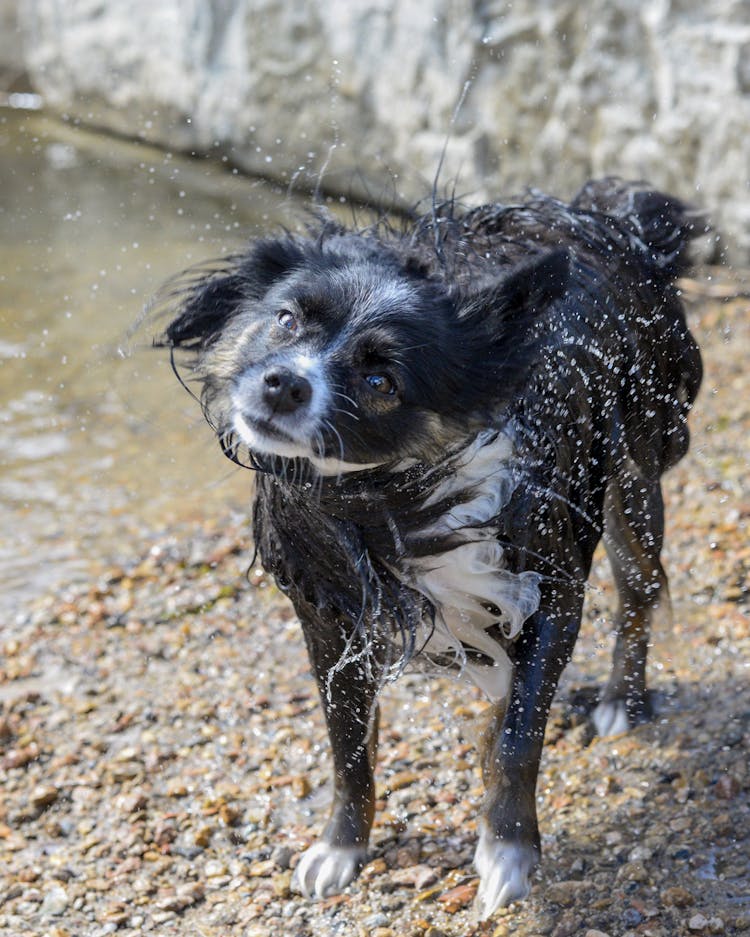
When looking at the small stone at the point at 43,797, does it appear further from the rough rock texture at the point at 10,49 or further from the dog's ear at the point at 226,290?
the rough rock texture at the point at 10,49

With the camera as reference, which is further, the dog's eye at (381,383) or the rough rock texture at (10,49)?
the rough rock texture at (10,49)

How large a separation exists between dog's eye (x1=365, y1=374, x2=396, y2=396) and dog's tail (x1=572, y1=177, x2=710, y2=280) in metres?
1.32

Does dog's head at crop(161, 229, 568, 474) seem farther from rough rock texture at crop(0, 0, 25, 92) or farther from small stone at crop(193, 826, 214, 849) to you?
rough rock texture at crop(0, 0, 25, 92)

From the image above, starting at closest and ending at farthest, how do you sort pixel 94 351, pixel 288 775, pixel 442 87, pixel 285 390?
pixel 285 390 < pixel 288 775 < pixel 94 351 < pixel 442 87

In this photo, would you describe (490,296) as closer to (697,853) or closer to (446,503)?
(446,503)

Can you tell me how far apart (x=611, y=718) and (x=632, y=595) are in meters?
A: 0.42

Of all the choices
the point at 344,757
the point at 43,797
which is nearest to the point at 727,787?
the point at 344,757

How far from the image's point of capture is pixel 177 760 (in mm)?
4285

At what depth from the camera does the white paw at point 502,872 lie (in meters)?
3.31

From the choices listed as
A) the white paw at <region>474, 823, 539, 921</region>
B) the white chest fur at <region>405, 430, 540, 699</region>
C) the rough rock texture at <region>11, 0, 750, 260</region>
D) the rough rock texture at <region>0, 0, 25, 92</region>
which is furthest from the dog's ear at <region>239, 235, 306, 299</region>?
the rough rock texture at <region>0, 0, 25, 92</region>

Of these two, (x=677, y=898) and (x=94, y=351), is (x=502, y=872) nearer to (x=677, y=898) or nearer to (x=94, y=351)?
(x=677, y=898)

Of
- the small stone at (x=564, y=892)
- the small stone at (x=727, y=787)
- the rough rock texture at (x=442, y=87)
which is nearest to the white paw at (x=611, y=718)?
the small stone at (x=727, y=787)

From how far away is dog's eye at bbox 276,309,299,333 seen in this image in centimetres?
303

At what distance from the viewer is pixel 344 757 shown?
3.64 metres
